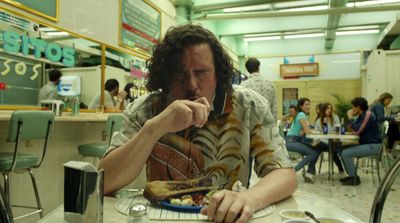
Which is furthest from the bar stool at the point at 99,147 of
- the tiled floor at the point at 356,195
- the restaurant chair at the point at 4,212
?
the restaurant chair at the point at 4,212

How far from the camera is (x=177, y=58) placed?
1042mm

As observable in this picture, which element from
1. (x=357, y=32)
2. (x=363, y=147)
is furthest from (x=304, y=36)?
(x=363, y=147)

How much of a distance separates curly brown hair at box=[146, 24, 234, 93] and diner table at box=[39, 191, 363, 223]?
15.2 inches

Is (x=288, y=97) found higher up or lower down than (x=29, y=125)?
higher up

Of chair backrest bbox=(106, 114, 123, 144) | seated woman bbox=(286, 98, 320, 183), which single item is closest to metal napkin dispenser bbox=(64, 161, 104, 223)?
chair backrest bbox=(106, 114, 123, 144)

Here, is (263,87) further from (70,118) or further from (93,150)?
(70,118)

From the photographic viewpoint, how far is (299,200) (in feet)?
3.13

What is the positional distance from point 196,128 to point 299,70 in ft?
33.7

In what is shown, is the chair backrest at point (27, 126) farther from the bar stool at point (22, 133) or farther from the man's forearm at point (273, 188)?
the man's forearm at point (273, 188)

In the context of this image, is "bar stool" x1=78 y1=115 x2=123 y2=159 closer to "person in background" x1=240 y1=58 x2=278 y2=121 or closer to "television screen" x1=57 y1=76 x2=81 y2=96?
"television screen" x1=57 y1=76 x2=81 y2=96

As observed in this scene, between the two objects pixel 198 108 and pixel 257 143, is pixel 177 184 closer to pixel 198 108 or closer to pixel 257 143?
pixel 198 108

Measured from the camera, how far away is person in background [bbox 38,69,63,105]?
3.21 metres

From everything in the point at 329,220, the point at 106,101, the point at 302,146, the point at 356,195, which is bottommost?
the point at 356,195

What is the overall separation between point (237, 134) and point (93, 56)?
3.31 m
